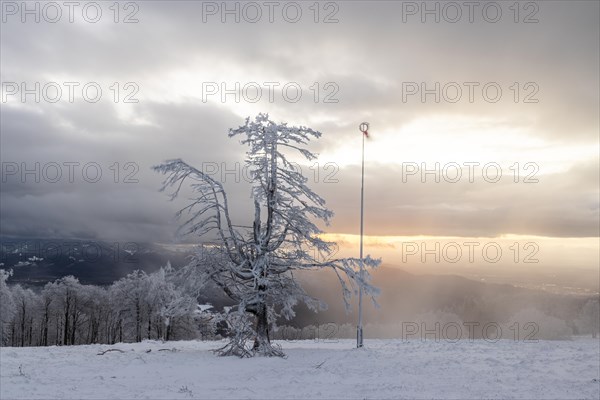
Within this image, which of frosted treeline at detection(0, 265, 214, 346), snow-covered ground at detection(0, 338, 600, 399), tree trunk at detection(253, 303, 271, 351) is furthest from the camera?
frosted treeline at detection(0, 265, 214, 346)

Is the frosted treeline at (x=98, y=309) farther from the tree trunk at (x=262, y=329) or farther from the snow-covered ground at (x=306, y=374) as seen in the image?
the snow-covered ground at (x=306, y=374)

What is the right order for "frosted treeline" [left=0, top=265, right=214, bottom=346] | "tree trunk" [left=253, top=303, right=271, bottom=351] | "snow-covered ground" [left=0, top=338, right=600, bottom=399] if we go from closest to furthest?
"snow-covered ground" [left=0, top=338, right=600, bottom=399] < "tree trunk" [left=253, top=303, right=271, bottom=351] < "frosted treeline" [left=0, top=265, right=214, bottom=346]

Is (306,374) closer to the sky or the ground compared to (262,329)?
closer to the ground

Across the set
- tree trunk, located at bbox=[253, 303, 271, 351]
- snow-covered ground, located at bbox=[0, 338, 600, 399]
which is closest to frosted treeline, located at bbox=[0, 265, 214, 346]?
tree trunk, located at bbox=[253, 303, 271, 351]

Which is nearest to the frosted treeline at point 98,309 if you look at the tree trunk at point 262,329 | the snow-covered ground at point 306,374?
the tree trunk at point 262,329

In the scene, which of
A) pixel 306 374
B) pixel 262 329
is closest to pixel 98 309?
pixel 262 329

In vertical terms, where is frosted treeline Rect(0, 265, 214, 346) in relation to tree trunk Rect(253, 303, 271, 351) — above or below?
below

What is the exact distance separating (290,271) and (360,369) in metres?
6.11

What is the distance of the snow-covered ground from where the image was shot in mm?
13531

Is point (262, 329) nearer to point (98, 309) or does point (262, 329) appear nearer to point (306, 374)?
point (306, 374)

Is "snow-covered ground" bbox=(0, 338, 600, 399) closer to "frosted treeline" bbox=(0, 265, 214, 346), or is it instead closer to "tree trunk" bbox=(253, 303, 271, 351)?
"tree trunk" bbox=(253, 303, 271, 351)

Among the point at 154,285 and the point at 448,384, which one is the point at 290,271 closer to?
the point at 448,384

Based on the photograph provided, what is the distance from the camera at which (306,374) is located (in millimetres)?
16281

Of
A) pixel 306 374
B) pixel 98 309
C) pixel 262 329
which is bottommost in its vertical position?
pixel 98 309
